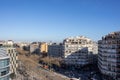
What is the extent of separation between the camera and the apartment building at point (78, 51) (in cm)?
10769

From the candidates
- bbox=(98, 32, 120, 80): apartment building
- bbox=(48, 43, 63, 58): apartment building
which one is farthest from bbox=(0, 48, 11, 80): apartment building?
bbox=(48, 43, 63, 58): apartment building

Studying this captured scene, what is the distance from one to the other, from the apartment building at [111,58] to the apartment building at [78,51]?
25.9 m

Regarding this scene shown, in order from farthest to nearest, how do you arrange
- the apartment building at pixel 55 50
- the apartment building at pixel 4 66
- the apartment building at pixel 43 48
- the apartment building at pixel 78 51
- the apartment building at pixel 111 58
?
the apartment building at pixel 43 48 < the apartment building at pixel 55 50 < the apartment building at pixel 78 51 < the apartment building at pixel 111 58 < the apartment building at pixel 4 66

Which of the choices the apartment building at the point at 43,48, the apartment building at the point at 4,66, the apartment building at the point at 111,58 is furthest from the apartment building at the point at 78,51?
the apartment building at the point at 4,66

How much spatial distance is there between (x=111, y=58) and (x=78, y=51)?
34445 millimetres

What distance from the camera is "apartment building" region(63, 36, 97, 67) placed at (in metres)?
108

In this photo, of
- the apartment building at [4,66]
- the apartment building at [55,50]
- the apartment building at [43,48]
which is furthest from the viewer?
the apartment building at [43,48]

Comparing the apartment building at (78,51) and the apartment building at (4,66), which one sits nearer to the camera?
the apartment building at (4,66)

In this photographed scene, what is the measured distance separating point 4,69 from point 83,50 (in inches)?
2817

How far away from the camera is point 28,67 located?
8681 centimetres

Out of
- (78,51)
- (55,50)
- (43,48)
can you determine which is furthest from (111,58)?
(43,48)

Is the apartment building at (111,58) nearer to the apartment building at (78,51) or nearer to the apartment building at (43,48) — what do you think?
the apartment building at (78,51)

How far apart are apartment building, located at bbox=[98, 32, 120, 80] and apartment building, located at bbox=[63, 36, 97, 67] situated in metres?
25.9

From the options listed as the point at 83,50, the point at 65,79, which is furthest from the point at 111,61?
the point at 83,50
